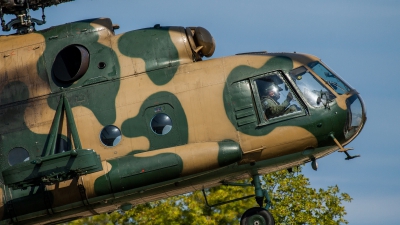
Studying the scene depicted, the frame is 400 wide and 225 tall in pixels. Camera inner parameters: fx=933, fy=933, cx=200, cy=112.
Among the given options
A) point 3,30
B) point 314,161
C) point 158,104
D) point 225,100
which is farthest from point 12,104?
point 314,161

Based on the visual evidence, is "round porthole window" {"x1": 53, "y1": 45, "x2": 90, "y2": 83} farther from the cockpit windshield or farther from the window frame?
the cockpit windshield

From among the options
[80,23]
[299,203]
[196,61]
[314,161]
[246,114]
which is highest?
[80,23]

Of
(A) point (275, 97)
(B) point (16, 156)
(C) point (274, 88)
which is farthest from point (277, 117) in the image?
(B) point (16, 156)

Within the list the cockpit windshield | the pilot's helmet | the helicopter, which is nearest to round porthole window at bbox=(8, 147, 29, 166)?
the helicopter

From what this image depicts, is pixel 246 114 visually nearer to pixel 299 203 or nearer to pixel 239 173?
pixel 239 173

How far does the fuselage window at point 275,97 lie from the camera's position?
19.0m

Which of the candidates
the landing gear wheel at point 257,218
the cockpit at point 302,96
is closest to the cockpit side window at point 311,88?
the cockpit at point 302,96

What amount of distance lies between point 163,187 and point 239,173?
1699 millimetres

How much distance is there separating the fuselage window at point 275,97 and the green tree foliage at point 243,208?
46.5 ft

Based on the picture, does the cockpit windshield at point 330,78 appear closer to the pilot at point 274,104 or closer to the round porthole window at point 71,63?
the pilot at point 274,104

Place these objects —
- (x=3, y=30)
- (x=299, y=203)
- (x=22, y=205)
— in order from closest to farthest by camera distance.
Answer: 1. (x=22, y=205)
2. (x=3, y=30)
3. (x=299, y=203)

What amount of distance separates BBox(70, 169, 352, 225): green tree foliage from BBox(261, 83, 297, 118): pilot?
1417 centimetres

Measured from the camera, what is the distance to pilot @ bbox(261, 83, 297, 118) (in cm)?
1900

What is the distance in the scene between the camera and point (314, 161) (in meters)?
19.8
